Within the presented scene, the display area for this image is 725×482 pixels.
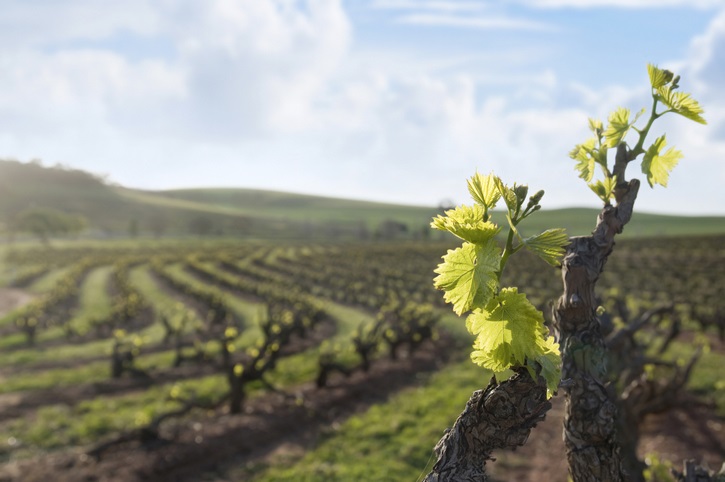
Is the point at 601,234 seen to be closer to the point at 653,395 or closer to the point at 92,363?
the point at 653,395

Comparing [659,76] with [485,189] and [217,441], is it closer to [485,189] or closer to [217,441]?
[485,189]

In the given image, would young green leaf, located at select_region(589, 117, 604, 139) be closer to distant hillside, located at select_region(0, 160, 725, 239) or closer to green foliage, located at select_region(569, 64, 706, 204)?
green foliage, located at select_region(569, 64, 706, 204)

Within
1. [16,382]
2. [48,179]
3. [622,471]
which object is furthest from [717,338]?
[48,179]

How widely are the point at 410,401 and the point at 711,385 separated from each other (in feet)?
23.8

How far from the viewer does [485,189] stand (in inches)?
54.9

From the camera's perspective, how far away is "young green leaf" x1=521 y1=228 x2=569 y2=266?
1369mm

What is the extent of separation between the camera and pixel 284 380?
1446 centimetres

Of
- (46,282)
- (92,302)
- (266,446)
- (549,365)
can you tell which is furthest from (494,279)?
(46,282)

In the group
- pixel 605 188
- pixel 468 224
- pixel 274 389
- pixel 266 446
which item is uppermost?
pixel 605 188

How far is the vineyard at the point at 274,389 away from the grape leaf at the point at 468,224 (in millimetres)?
810

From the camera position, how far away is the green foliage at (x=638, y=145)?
67.7 inches

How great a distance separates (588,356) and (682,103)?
0.95m

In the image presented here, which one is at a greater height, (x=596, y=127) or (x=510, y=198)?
(x=596, y=127)

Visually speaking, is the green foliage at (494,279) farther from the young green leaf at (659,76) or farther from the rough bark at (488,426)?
the young green leaf at (659,76)
